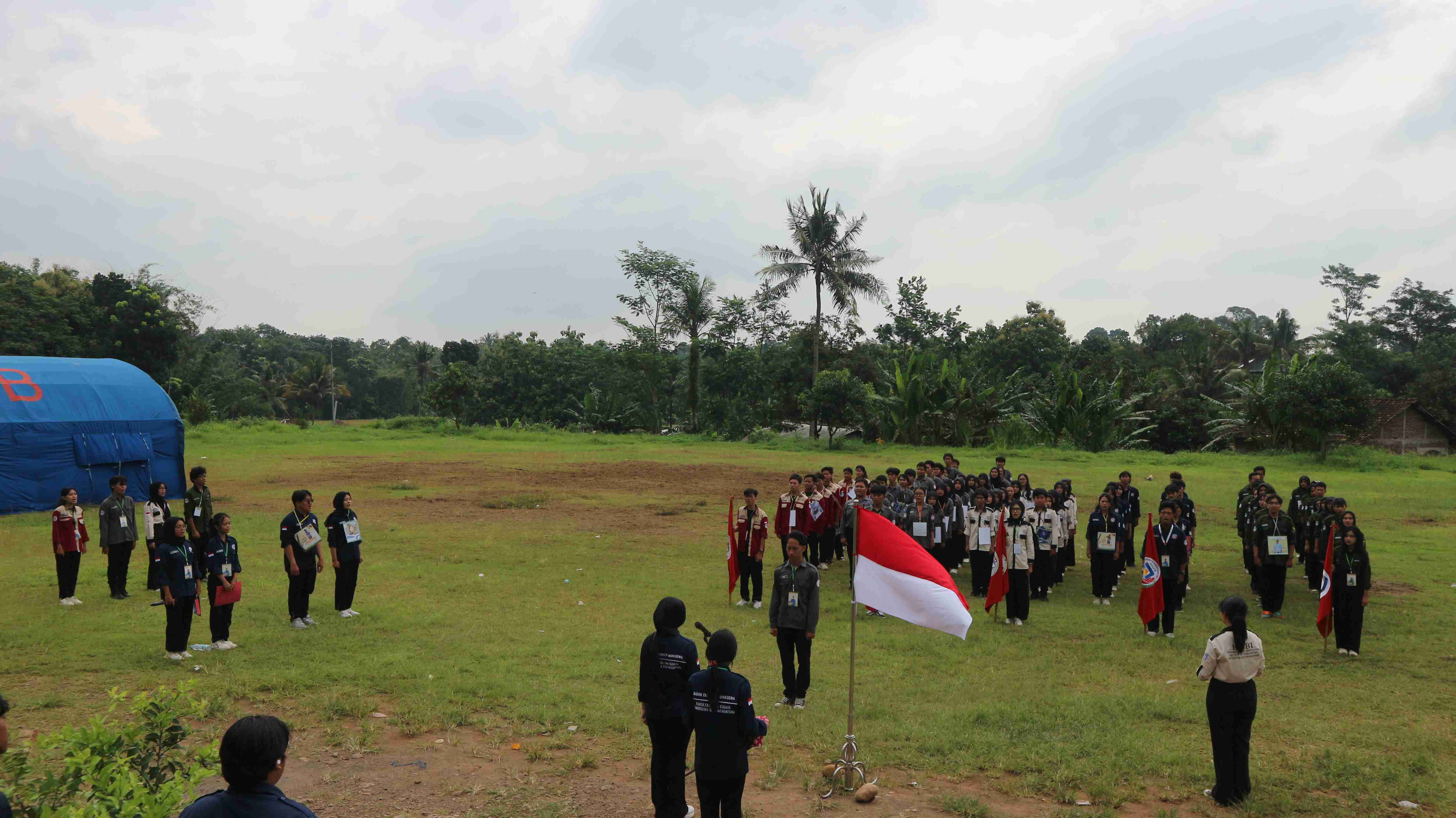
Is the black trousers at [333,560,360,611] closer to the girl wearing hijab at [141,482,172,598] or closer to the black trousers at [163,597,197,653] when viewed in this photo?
the black trousers at [163,597,197,653]

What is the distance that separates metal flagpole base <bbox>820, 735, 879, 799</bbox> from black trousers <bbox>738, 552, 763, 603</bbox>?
241 inches

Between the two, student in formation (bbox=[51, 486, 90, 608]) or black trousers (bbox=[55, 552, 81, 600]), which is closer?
student in formation (bbox=[51, 486, 90, 608])

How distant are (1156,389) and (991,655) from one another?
3783cm

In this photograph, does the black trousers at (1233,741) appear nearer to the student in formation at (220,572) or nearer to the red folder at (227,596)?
the student in formation at (220,572)

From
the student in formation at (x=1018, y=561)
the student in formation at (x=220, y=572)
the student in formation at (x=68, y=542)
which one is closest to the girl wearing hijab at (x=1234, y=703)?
the student in formation at (x=1018, y=561)

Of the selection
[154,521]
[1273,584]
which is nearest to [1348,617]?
[1273,584]

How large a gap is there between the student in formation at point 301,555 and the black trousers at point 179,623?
4.15ft

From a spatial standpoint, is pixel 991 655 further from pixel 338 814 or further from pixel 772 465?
pixel 772 465

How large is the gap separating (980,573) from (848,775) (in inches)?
315

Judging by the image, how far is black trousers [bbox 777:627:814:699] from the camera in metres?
8.41

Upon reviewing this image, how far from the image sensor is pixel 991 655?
1083 centimetres

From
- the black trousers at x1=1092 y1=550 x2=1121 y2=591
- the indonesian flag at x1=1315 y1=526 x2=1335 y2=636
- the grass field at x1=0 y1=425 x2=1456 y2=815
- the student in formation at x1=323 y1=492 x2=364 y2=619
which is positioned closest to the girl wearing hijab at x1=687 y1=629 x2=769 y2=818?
the grass field at x1=0 y1=425 x2=1456 y2=815

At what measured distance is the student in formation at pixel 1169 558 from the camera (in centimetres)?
1170

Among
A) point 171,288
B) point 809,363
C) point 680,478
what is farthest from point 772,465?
point 171,288
